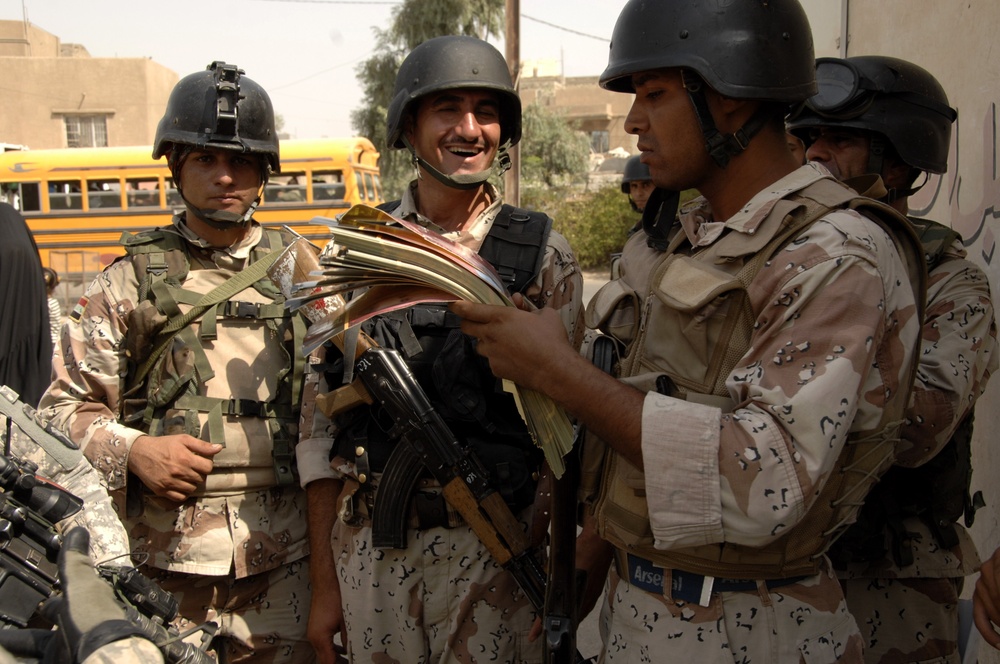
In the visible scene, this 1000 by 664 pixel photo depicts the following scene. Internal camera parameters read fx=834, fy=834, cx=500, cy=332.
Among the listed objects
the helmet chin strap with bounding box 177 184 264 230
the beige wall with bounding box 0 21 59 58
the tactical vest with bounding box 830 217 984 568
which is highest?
the beige wall with bounding box 0 21 59 58

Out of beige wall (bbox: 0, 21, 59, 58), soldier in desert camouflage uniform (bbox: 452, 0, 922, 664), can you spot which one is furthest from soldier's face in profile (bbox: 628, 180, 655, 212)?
beige wall (bbox: 0, 21, 59, 58)

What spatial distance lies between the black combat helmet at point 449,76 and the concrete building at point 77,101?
28916 mm

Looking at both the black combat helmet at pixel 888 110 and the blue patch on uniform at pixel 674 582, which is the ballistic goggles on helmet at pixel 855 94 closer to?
the black combat helmet at pixel 888 110

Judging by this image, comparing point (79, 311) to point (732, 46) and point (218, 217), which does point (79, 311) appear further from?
point (732, 46)

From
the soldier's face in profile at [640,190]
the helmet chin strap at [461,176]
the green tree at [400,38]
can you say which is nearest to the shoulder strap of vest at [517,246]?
the helmet chin strap at [461,176]

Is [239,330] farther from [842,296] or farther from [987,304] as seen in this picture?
[987,304]

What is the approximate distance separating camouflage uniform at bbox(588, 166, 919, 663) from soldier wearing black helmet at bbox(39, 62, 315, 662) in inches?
53.1

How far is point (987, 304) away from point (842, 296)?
44.9 inches

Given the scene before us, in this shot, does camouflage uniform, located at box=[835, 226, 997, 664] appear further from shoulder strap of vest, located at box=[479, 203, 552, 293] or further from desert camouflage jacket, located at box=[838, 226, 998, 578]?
shoulder strap of vest, located at box=[479, 203, 552, 293]

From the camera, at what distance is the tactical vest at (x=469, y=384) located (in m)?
2.29

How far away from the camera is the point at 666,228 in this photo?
200cm

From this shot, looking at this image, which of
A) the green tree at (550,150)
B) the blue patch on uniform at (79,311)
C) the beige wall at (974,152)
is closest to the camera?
the blue patch on uniform at (79,311)

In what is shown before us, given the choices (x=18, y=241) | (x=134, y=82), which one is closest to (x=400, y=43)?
(x=134, y=82)

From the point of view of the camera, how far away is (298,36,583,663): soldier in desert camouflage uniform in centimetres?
229
